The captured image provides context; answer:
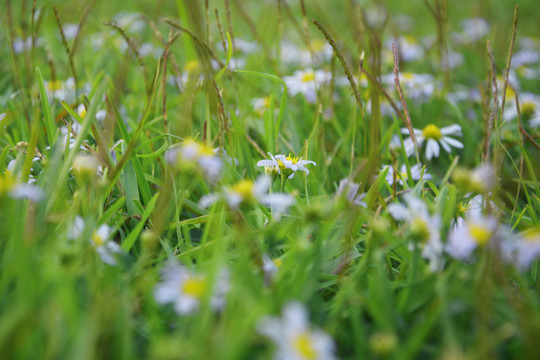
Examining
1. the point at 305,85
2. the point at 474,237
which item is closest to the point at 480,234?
the point at 474,237

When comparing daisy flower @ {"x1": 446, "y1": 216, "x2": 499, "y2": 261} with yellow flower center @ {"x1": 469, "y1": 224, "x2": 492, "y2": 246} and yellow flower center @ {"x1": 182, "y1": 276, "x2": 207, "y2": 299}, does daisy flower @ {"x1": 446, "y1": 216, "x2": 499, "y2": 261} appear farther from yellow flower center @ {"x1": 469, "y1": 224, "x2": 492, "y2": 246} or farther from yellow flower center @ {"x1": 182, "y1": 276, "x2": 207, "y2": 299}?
yellow flower center @ {"x1": 182, "y1": 276, "x2": 207, "y2": 299}

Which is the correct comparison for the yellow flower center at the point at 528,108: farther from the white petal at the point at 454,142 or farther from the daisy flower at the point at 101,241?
the daisy flower at the point at 101,241

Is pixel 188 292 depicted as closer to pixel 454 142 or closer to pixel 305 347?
pixel 305 347

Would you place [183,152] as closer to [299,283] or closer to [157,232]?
[157,232]

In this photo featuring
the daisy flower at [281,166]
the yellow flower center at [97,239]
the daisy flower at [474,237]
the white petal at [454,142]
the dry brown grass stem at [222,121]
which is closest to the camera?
the daisy flower at [474,237]

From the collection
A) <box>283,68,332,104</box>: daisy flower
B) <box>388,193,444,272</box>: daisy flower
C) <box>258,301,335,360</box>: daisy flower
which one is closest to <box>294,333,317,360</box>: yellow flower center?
<box>258,301,335,360</box>: daisy flower

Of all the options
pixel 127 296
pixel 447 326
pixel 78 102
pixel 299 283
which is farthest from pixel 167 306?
pixel 78 102

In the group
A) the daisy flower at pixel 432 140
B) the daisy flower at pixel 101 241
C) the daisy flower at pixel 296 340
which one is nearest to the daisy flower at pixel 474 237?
the daisy flower at pixel 296 340
